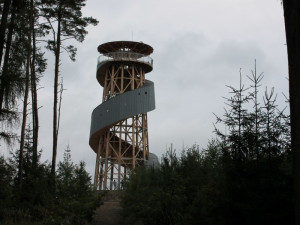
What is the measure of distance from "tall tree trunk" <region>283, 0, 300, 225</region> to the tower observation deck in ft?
66.8

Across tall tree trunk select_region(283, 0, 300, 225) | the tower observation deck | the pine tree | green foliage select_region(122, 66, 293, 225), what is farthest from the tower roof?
tall tree trunk select_region(283, 0, 300, 225)

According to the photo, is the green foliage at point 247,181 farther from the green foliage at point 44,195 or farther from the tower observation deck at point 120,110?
the tower observation deck at point 120,110

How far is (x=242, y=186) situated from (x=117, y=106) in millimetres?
20213

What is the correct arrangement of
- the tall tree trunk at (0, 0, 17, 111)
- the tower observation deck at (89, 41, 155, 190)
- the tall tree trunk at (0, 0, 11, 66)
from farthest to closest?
1. the tower observation deck at (89, 41, 155, 190)
2. the tall tree trunk at (0, 0, 11, 66)
3. the tall tree trunk at (0, 0, 17, 111)

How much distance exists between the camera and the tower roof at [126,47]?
3028cm

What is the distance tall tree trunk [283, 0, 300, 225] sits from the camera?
5.66 metres

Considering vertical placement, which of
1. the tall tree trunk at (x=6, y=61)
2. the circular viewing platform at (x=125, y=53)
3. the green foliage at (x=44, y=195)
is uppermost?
the circular viewing platform at (x=125, y=53)

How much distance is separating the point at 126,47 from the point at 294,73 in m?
25.6

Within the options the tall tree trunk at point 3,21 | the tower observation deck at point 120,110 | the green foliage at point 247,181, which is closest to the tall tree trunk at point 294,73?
the green foliage at point 247,181

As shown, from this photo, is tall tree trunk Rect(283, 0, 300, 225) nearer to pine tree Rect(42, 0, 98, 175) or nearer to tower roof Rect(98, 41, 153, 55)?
pine tree Rect(42, 0, 98, 175)

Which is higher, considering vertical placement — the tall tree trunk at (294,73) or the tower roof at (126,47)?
the tower roof at (126,47)

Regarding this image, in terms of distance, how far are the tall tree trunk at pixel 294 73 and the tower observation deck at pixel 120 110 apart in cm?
2036

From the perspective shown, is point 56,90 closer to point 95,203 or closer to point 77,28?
point 77,28

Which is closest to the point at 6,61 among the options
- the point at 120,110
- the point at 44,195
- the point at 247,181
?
the point at 44,195
